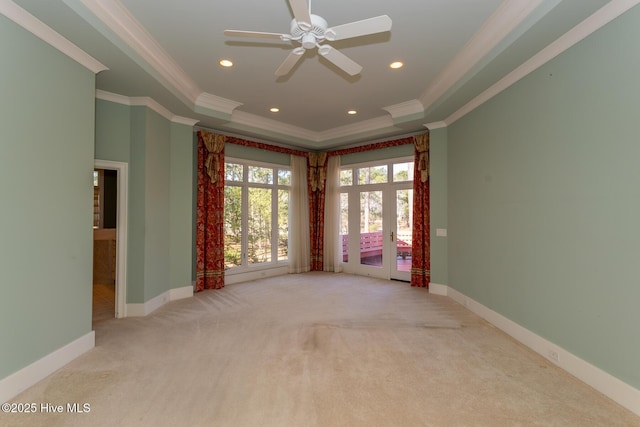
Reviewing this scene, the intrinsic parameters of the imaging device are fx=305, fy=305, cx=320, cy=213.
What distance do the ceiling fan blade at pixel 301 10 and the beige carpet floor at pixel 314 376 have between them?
2.66 meters

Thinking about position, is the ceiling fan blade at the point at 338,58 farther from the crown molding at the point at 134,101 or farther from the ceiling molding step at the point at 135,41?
the crown molding at the point at 134,101

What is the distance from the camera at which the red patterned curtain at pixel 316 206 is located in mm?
7016

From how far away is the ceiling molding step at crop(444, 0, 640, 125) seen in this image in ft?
7.26

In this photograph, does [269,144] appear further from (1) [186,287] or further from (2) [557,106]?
(2) [557,106]

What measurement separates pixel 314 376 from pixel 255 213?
13.8ft

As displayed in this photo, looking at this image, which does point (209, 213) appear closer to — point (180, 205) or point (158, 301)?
point (180, 205)

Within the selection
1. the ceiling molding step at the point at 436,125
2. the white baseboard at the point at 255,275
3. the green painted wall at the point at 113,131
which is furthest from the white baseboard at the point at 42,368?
the ceiling molding step at the point at 436,125

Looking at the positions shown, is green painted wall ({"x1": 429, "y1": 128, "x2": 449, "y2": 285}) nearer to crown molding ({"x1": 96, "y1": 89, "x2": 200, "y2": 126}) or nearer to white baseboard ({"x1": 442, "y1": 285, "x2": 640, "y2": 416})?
white baseboard ({"x1": 442, "y1": 285, "x2": 640, "y2": 416})

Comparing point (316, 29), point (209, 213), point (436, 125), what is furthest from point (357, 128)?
point (316, 29)

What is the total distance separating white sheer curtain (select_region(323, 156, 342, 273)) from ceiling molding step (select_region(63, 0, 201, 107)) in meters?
3.51

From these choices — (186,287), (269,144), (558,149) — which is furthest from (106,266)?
(558,149)

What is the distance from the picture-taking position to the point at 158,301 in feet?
14.4

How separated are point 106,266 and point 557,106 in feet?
24.0

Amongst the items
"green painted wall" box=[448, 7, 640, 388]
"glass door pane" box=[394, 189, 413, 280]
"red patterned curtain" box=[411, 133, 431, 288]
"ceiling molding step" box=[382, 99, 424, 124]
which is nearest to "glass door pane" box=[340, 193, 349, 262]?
"glass door pane" box=[394, 189, 413, 280]
